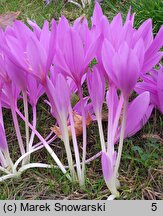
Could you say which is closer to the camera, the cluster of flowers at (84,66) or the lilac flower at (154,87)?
the cluster of flowers at (84,66)

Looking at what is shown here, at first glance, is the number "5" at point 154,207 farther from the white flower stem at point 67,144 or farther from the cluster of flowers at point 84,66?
the white flower stem at point 67,144

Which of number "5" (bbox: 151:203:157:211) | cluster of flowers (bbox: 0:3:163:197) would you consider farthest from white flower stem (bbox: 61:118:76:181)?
number "5" (bbox: 151:203:157:211)

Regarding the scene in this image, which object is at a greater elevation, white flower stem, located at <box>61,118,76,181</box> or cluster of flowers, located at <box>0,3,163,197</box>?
cluster of flowers, located at <box>0,3,163,197</box>

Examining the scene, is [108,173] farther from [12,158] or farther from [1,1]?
[1,1]

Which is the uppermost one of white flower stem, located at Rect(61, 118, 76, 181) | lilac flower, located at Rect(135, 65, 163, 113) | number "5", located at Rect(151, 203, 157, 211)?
lilac flower, located at Rect(135, 65, 163, 113)

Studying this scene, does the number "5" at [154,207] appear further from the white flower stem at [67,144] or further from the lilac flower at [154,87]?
the lilac flower at [154,87]

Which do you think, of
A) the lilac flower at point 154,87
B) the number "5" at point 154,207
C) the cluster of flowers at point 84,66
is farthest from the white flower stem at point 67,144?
the lilac flower at point 154,87

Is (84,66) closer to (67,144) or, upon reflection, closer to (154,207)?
(67,144)

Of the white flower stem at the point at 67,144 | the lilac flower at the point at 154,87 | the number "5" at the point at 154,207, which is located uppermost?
the lilac flower at the point at 154,87

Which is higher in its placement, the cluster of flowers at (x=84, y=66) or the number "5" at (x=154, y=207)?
the cluster of flowers at (x=84, y=66)

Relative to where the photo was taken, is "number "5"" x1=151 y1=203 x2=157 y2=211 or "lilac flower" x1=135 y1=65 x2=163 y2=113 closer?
"number "5"" x1=151 y1=203 x2=157 y2=211

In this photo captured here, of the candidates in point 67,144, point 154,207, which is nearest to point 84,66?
point 67,144

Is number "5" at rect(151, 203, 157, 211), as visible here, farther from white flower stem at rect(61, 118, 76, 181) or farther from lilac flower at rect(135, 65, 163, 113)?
lilac flower at rect(135, 65, 163, 113)

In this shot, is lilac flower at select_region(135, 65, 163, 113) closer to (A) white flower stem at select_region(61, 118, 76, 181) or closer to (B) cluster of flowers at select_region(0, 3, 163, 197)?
(B) cluster of flowers at select_region(0, 3, 163, 197)
